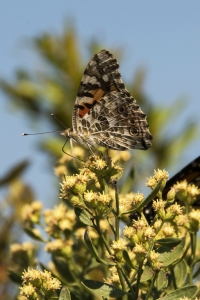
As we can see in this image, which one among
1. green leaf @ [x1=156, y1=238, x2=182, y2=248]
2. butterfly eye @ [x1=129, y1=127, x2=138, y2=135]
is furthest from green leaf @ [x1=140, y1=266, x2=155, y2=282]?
butterfly eye @ [x1=129, y1=127, x2=138, y2=135]

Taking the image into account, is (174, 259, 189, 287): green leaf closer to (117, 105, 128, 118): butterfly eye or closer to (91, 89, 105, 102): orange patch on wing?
(117, 105, 128, 118): butterfly eye

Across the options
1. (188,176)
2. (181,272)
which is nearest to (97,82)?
(188,176)

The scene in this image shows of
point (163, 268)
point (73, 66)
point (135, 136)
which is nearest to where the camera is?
point (163, 268)

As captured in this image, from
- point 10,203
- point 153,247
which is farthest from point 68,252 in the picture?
point 10,203

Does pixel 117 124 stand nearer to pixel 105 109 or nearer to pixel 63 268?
pixel 105 109

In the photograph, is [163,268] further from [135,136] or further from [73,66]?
[73,66]
